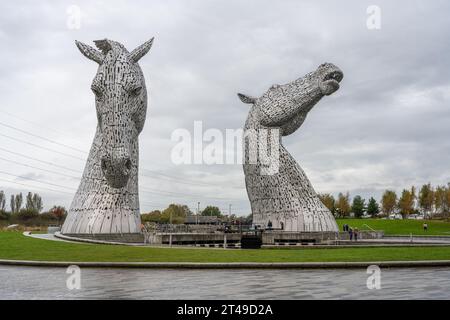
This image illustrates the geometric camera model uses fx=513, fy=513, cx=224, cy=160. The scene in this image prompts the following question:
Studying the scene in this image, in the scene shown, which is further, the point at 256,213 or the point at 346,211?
the point at 346,211

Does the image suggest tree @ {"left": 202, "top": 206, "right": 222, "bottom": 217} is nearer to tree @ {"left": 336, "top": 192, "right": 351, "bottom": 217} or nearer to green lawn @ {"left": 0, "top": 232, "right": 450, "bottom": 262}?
tree @ {"left": 336, "top": 192, "right": 351, "bottom": 217}

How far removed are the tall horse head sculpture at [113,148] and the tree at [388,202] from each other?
10156 cm

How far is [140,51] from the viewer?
31.9 meters

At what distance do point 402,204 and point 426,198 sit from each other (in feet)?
20.2

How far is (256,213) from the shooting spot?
3844cm

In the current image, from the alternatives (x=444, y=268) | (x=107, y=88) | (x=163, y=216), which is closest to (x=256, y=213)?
(x=107, y=88)

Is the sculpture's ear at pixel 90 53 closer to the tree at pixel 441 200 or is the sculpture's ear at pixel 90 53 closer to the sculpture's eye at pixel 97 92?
the sculpture's eye at pixel 97 92

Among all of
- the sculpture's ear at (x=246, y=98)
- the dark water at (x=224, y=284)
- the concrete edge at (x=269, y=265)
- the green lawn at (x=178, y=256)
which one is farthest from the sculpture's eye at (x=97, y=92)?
the dark water at (x=224, y=284)

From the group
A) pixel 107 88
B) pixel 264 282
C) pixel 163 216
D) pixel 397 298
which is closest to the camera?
pixel 397 298

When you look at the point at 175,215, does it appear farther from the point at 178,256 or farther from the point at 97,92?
the point at 178,256

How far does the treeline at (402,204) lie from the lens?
4267 inches

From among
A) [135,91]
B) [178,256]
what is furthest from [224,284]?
[135,91]
